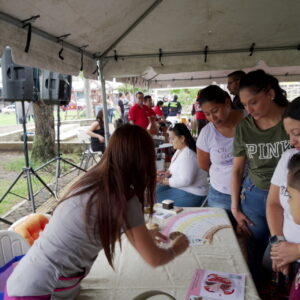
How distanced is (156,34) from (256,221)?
2.14 meters

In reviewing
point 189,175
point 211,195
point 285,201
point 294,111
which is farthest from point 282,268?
point 189,175

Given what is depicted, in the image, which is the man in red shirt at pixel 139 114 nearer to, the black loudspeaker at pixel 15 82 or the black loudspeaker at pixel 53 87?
the black loudspeaker at pixel 53 87

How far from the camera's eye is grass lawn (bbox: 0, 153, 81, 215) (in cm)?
461

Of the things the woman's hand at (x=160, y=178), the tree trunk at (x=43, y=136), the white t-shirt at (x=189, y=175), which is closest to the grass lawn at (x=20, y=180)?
the tree trunk at (x=43, y=136)

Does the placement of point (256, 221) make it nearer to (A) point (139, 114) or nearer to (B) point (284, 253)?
(B) point (284, 253)

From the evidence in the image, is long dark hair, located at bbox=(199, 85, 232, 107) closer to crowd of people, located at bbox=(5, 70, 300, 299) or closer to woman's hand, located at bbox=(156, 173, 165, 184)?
crowd of people, located at bbox=(5, 70, 300, 299)

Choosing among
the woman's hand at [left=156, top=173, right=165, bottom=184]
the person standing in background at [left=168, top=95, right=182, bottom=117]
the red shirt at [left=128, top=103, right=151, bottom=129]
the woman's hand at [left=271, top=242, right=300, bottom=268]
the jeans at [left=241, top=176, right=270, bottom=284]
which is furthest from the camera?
the person standing in background at [left=168, top=95, right=182, bottom=117]

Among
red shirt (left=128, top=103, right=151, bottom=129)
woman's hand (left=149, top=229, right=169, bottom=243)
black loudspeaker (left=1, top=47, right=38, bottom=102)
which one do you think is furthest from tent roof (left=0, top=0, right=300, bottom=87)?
red shirt (left=128, top=103, right=151, bottom=129)

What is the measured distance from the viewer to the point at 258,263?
1.81m

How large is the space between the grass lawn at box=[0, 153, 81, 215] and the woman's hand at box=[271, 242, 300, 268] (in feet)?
13.0

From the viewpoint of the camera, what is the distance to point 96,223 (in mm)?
965

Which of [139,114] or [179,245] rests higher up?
[139,114]

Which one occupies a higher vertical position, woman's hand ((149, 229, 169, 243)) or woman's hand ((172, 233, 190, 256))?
woman's hand ((172, 233, 190, 256))

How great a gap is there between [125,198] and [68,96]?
3.70 metres
